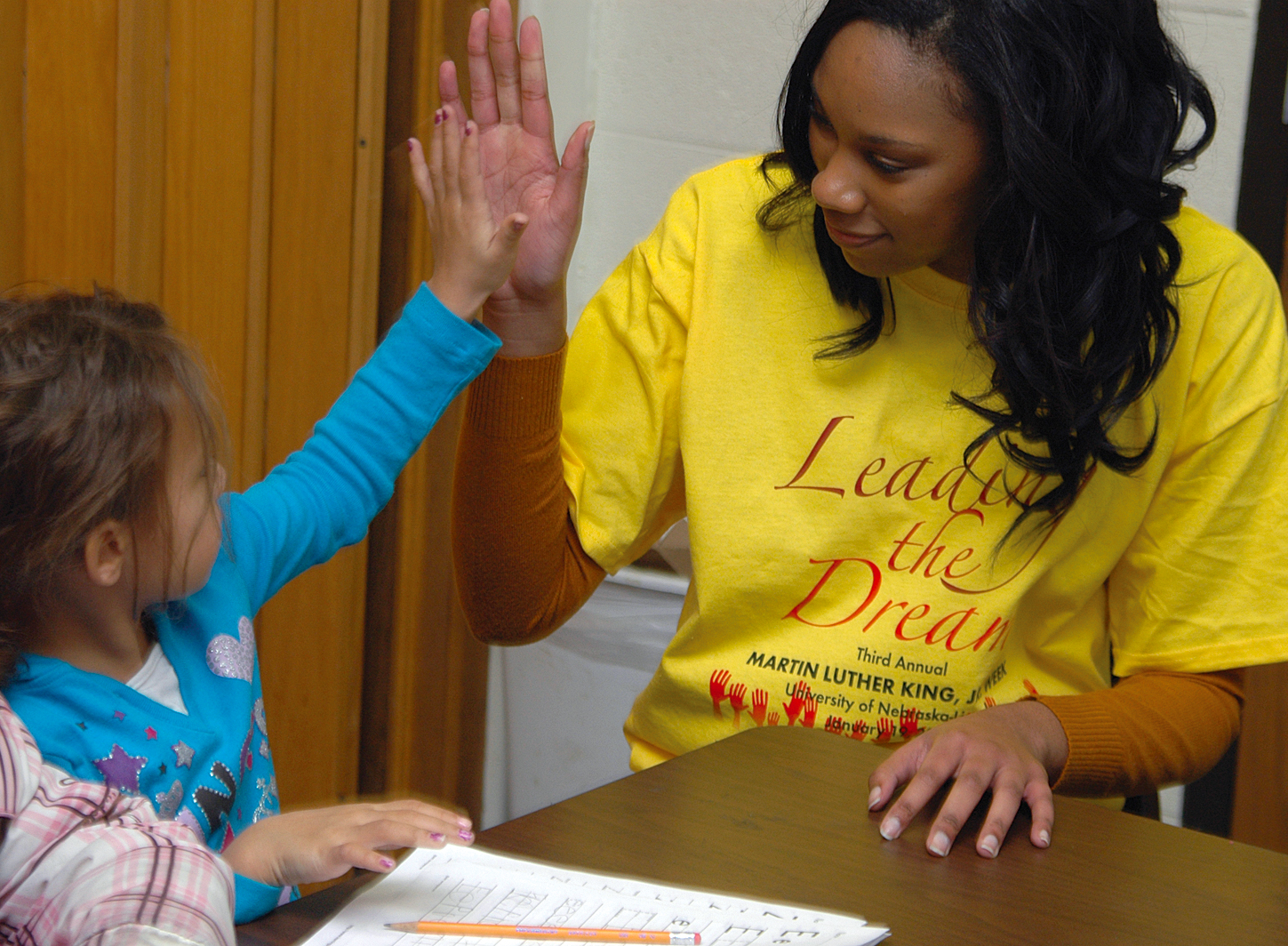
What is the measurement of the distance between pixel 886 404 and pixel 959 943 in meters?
0.54

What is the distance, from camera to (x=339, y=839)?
25.5 inches

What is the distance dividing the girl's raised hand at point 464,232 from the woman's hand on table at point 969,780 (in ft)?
1.57

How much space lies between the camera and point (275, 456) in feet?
5.30

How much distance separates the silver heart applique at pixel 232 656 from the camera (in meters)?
0.88

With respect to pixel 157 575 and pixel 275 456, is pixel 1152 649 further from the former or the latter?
pixel 275 456

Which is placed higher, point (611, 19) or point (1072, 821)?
point (611, 19)

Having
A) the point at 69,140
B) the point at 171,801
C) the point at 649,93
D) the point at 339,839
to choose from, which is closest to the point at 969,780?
the point at 339,839

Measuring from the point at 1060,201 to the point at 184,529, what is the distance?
70cm

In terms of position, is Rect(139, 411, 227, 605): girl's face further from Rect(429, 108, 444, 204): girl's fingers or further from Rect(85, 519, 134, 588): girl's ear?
Rect(429, 108, 444, 204): girl's fingers

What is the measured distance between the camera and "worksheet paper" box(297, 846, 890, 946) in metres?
0.62

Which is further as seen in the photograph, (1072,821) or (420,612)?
(420,612)

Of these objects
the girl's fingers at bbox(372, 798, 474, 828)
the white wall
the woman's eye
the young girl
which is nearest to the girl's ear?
the young girl

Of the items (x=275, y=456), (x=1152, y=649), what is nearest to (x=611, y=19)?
(x=275, y=456)

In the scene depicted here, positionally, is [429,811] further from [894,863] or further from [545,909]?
[894,863]
